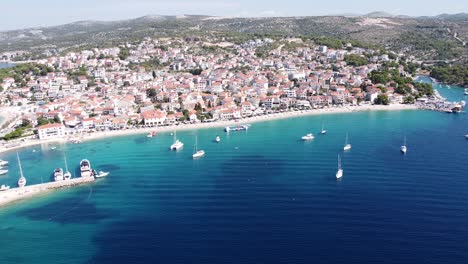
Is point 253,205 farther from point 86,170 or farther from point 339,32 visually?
point 339,32

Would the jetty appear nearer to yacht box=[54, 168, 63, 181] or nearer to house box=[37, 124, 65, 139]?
yacht box=[54, 168, 63, 181]

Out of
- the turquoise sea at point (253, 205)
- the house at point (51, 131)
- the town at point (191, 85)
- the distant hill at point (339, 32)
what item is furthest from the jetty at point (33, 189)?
the distant hill at point (339, 32)

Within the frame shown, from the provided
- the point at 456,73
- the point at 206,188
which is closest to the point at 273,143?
the point at 206,188

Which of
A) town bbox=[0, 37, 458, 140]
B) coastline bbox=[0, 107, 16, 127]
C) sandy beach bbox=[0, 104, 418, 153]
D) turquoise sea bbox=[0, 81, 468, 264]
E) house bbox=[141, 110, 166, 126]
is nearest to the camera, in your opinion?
turquoise sea bbox=[0, 81, 468, 264]

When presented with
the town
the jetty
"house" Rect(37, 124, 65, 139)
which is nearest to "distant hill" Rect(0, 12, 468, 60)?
the town

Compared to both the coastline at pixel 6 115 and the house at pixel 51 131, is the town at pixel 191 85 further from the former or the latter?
the coastline at pixel 6 115
